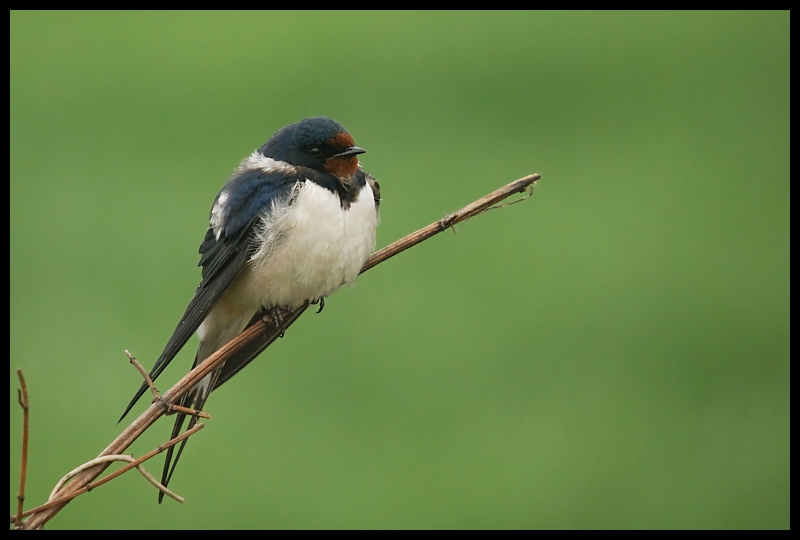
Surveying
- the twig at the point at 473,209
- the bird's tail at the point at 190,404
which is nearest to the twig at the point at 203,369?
the twig at the point at 473,209

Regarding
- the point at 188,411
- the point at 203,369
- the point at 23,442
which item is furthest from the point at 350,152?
the point at 23,442

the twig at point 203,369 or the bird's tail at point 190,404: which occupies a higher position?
A: the twig at point 203,369

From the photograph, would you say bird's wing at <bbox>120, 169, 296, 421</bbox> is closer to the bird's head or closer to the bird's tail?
the bird's head

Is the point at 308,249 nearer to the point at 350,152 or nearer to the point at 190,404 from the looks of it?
the point at 350,152

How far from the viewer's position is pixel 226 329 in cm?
142

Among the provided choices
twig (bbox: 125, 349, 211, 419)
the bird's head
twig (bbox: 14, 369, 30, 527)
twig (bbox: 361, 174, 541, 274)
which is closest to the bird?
the bird's head

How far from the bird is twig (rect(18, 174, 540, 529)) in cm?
6

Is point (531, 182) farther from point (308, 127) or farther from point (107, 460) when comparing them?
point (107, 460)

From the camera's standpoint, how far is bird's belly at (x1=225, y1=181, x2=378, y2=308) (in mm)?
1362

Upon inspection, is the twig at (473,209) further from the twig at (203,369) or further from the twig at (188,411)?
the twig at (188,411)

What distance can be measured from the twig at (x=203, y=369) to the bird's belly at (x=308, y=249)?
0.14 feet

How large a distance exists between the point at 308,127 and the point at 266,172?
0.13 m

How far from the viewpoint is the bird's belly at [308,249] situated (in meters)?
1.36

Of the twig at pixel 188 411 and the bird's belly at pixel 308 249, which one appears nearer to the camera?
the twig at pixel 188 411
